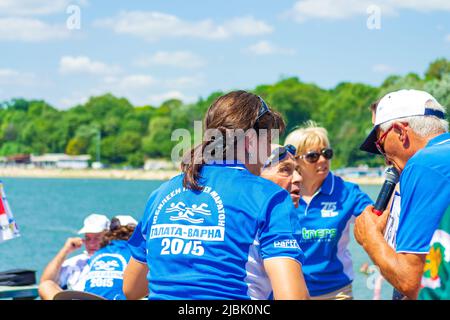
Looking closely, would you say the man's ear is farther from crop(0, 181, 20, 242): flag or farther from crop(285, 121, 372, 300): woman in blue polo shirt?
crop(0, 181, 20, 242): flag

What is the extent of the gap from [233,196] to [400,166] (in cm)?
76

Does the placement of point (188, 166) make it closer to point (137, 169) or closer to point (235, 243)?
point (235, 243)

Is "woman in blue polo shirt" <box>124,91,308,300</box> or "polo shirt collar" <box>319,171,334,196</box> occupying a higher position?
"woman in blue polo shirt" <box>124,91,308,300</box>

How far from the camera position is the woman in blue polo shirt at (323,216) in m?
5.10

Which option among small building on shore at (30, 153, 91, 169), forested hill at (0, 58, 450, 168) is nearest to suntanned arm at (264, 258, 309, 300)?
forested hill at (0, 58, 450, 168)

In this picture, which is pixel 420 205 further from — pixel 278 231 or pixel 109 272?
pixel 109 272

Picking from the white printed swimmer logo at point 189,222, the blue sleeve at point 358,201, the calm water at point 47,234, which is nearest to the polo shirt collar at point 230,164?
the white printed swimmer logo at point 189,222

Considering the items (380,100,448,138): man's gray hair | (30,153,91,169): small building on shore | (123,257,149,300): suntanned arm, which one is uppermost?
(380,100,448,138): man's gray hair

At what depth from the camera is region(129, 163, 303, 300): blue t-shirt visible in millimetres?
2562

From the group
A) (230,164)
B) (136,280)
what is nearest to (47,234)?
(136,280)

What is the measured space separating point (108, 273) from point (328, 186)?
1649 millimetres

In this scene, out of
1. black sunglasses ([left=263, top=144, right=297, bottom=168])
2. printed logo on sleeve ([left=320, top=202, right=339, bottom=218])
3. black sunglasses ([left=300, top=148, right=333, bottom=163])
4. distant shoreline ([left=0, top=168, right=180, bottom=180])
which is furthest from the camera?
distant shoreline ([left=0, top=168, right=180, bottom=180])

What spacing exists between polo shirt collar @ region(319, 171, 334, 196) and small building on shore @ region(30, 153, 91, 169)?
108634mm

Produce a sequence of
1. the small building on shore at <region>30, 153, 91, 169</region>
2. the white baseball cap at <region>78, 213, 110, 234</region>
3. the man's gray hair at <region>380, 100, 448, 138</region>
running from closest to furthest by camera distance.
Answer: the man's gray hair at <region>380, 100, 448, 138</region> → the white baseball cap at <region>78, 213, 110, 234</region> → the small building on shore at <region>30, 153, 91, 169</region>
